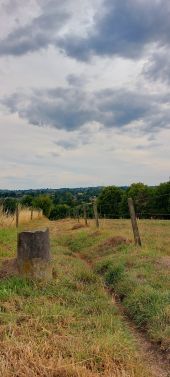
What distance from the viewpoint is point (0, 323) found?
235 inches

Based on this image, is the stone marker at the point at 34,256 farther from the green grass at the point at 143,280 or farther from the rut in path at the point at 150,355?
the rut in path at the point at 150,355

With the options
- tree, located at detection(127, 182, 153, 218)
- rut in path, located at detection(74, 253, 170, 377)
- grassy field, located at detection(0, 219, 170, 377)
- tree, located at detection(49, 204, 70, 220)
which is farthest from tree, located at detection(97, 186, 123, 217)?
rut in path, located at detection(74, 253, 170, 377)

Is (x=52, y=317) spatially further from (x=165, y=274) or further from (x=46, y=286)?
(x=165, y=274)

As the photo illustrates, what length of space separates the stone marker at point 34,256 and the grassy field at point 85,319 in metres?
0.23

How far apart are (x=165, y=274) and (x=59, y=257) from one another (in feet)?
13.9

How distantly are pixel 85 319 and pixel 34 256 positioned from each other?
2156 millimetres

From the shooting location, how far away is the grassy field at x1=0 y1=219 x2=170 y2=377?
473 cm

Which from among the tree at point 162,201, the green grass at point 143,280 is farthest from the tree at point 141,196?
the green grass at point 143,280

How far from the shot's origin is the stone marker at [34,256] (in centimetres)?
827

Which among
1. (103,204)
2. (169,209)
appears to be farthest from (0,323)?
(103,204)

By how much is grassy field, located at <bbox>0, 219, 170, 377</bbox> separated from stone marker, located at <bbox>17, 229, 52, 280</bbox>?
232 mm

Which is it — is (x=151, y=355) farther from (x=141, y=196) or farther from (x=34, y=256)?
(x=141, y=196)

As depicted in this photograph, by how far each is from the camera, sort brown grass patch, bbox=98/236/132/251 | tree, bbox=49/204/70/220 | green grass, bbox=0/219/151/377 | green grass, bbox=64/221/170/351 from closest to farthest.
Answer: green grass, bbox=0/219/151/377 < green grass, bbox=64/221/170/351 < brown grass patch, bbox=98/236/132/251 < tree, bbox=49/204/70/220

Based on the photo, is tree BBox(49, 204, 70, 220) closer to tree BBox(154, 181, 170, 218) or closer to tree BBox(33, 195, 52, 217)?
tree BBox(33, 195, 52, 217)
